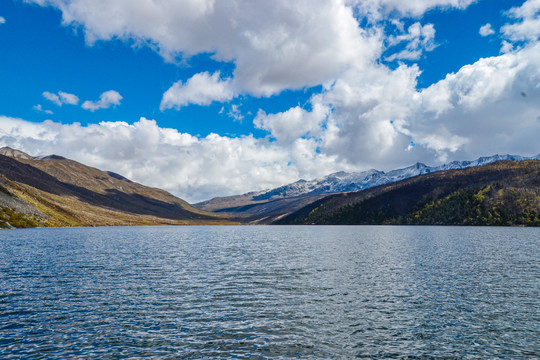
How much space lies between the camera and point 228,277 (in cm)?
5725

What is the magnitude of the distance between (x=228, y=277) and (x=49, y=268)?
120 ft

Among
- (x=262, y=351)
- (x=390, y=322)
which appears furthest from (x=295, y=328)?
(x=390, y=322)

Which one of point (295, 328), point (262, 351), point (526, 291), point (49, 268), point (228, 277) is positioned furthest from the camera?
point (49, 268)

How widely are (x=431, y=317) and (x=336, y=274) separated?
2568cm

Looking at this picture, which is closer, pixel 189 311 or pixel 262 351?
pixel 262 351

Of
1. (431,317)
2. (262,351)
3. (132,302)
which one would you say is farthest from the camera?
(132,302)

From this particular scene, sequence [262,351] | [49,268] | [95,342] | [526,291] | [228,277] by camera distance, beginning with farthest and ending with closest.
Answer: [49,268]
[228,277]
[526,291]
[95,342]
[262,351]

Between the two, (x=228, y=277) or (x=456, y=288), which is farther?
(x=228, y=277)

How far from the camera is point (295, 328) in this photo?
3219cm

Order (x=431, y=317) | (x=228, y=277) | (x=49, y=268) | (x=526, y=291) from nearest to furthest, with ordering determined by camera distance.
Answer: (x=431, y=317) → (x=526, y=291) → (x=228, y=277) → (x=49, y=268)

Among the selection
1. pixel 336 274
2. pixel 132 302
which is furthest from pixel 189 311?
pixel 336 274

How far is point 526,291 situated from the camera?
152ft

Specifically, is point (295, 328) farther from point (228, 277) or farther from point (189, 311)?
point (228, 277)

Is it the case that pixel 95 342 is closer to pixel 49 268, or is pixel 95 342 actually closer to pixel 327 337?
pixel 327 337
